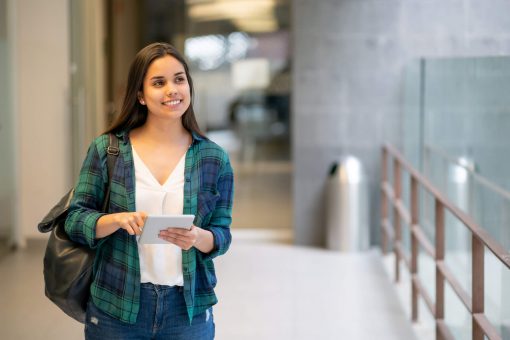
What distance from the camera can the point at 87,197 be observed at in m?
2.85

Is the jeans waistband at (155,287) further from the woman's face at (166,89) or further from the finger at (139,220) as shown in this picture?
the woman's face at (166,89)

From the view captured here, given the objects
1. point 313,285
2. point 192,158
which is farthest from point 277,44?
point 192,158

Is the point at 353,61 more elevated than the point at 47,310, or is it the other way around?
the point at 353,61

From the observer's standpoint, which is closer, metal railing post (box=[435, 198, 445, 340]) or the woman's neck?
the woman's neck

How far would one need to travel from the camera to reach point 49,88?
8.03 m

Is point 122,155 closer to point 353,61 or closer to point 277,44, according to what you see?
point 353,61

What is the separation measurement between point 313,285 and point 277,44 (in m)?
4.34

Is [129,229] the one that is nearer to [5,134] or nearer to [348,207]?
[5,134]

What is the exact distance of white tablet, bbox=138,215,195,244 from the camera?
257cm

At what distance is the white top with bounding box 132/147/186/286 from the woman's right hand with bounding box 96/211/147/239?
12 cm

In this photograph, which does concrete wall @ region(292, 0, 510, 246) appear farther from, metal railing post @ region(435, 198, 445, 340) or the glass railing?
metal railing post @ region(435, 198, 445, 340)

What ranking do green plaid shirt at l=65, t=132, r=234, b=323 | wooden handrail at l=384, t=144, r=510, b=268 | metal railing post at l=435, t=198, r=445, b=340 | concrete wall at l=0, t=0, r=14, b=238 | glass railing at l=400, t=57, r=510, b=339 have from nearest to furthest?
green plaid shirt at l=65, t=132, r=234, b=323 → wooden handrail at l=384, t=144, r=510, b=268 → glass railing at l=400, t=57, r=510, b=339 → metal railing post at l=435, t=198, r=445, b=340 → concrete wall at l=0, t=0, r=14, b=238

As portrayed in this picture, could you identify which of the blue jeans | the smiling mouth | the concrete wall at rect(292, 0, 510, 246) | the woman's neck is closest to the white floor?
the concrete wall at rect(292, 0, 510, 246)

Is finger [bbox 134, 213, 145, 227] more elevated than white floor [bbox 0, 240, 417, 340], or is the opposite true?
finger [bbox 134, 213, 145, 227]
